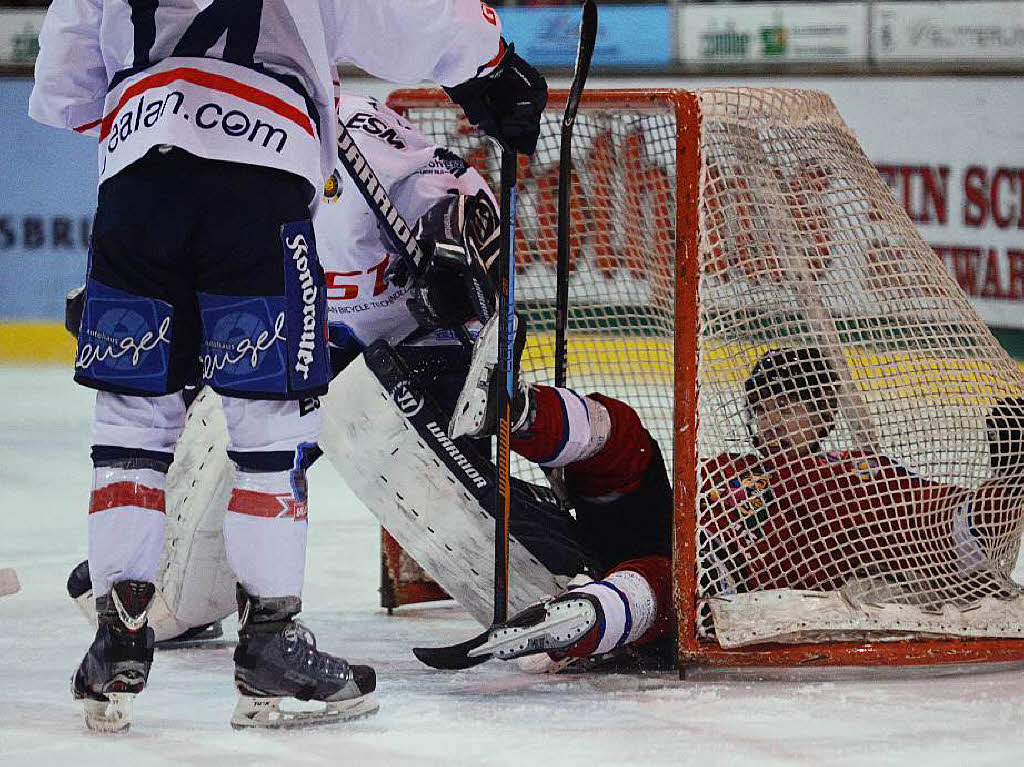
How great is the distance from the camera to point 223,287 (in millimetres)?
2051

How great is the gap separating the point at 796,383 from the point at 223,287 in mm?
981

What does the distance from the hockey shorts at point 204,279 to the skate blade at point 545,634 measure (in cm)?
45

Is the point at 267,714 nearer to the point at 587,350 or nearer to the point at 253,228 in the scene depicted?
the point at 253,228

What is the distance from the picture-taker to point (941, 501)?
8.49ft

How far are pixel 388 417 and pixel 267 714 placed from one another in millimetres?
641

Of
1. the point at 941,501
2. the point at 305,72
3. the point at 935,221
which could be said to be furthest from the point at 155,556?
the point at 935,221

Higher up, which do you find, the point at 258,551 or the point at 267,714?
the point at 258,551

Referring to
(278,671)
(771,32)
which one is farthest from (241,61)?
(771,32)

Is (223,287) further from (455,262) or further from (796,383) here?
(796,383)

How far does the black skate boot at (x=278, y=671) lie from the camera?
2.10 metres

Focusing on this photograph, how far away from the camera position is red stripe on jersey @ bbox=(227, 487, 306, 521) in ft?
6.80

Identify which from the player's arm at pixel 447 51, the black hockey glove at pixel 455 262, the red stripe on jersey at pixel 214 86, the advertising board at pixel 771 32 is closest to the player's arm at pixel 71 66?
the red stripe on jersey at pixel 214 86

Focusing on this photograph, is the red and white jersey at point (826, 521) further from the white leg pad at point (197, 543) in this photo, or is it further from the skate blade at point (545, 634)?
the white leg pad at point (197, 543)

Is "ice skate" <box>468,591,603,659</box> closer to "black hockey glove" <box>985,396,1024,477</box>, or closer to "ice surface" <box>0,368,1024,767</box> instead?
"ice surface" <box>0,368,1024,767</box>
